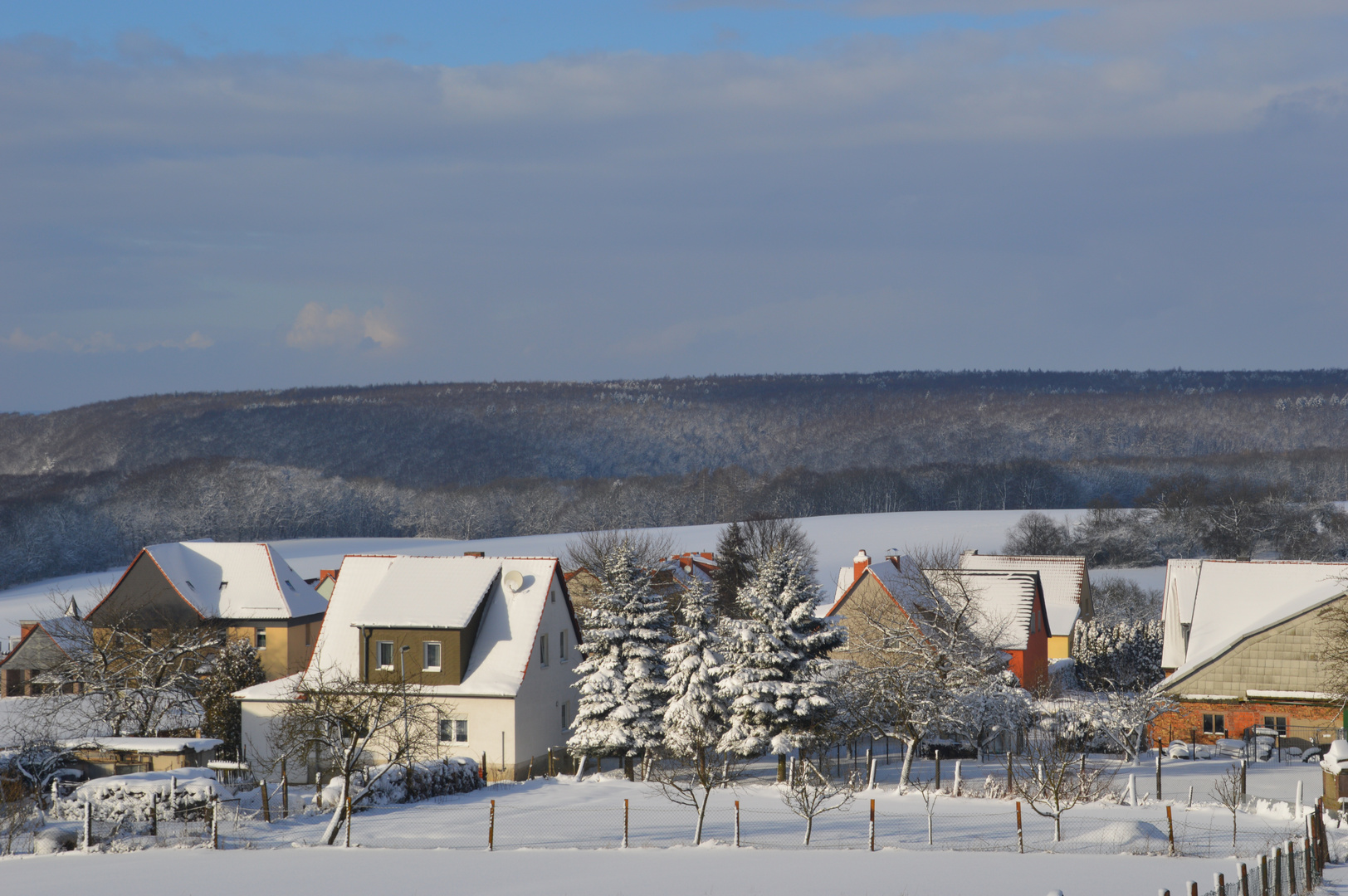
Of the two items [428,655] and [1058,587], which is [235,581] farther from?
[1058,587]

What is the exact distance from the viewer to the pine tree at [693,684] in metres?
37.0

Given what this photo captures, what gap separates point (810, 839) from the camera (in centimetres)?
2555

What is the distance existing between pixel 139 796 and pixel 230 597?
32.2m

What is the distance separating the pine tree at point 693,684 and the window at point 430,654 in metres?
7.91

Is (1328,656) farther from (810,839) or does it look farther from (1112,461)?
(1112,461)

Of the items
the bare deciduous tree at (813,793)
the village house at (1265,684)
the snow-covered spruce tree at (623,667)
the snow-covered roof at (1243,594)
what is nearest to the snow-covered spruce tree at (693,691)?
the snow-covered spruce tree at (623,667)

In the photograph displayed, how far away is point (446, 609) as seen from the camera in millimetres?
41500

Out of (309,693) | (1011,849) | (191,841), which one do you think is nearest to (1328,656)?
(1011,849)

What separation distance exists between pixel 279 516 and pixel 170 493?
50.9 ft

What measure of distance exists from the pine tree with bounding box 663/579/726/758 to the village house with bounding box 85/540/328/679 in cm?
2585

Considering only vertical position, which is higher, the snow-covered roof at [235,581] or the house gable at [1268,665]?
the snow-covered roof at [235,581]

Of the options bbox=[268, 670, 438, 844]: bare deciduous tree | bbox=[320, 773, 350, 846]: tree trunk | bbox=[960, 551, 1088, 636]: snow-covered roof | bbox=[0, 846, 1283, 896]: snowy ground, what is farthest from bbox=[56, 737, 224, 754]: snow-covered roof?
bbox=[960, 551, 1088, 636]: snow-covered roof

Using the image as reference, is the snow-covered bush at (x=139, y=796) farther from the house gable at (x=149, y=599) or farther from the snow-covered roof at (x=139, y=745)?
the house gable at (x=149, y=599)

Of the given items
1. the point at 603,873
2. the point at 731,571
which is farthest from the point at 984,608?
the point at 603,873
